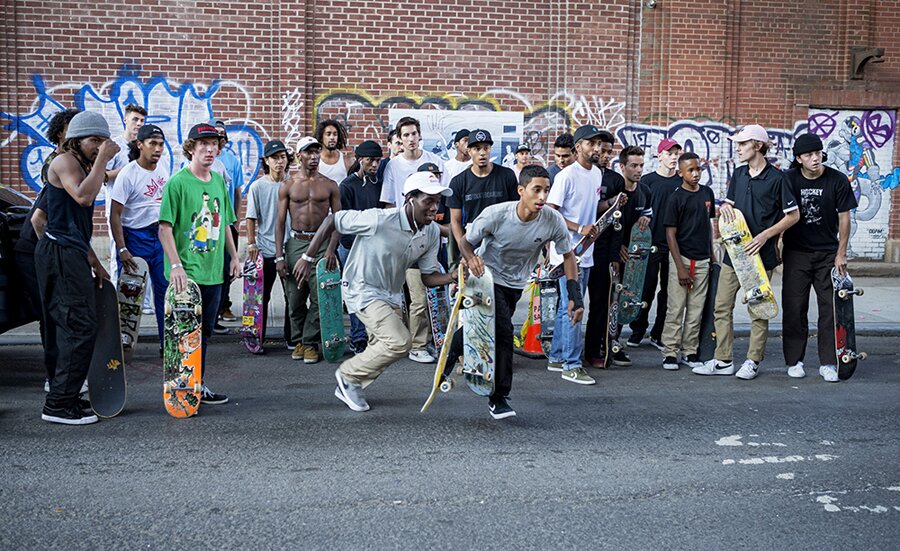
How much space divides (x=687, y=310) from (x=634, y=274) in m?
0.57

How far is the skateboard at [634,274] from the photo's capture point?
8266mm

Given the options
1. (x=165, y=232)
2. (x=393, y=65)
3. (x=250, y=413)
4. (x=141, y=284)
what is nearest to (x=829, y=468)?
(x=250, y=413)

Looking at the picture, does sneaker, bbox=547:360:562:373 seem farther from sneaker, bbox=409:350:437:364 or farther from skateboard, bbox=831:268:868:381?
skateboard, bbox=831:268:868:381

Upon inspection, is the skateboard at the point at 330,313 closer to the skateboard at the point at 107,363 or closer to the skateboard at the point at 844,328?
the skateboard at the point at 107,363

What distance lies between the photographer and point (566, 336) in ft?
24.7

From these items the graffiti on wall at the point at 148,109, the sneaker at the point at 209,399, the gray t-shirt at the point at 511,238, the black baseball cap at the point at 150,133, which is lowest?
the sneaker at the point at 209,399

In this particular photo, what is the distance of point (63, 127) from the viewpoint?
20.9 ft

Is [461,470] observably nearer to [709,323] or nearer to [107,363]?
[107,363]

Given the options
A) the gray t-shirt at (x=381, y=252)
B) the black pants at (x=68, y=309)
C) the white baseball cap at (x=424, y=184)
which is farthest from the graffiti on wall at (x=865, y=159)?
the black pants at (x=68, y=309)

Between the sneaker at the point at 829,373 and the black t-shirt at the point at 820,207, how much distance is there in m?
0.98

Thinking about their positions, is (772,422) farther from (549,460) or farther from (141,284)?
(141,284)

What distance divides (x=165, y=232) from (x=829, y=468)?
172 inches

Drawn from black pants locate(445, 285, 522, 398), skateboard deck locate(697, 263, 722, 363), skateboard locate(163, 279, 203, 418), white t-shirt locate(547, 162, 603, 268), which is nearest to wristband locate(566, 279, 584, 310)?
black pants locate(445, 285, 522, 398)

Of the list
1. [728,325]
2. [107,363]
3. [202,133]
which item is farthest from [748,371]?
[107,363]
